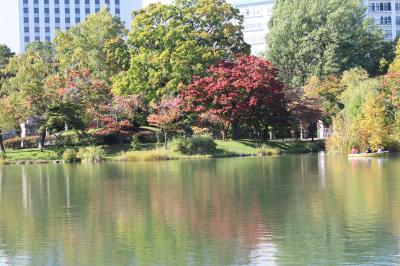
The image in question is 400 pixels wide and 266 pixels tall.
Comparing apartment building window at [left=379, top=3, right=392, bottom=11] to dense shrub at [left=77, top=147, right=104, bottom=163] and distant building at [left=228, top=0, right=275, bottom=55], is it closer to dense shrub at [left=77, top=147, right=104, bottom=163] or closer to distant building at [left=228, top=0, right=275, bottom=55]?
distant building at [left=228, top=0, right=275, bottom=55]

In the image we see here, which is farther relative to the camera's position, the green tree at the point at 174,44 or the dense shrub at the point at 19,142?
the dense shrub at the point at 19,142

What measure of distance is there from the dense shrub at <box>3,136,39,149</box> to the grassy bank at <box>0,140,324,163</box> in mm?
3386

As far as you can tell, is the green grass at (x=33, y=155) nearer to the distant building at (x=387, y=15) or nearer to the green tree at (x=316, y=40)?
the green tree at (x=316, y=40)

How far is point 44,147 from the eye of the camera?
5419 centimetres

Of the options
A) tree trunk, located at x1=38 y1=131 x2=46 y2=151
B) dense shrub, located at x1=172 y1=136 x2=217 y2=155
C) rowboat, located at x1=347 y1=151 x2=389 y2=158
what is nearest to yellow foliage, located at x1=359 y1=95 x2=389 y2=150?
rowboat, located at x1=347 y1=151 x2=389 y2=158

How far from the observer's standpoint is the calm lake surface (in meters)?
13.9

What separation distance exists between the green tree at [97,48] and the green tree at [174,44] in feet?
8.28

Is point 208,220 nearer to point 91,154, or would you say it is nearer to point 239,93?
point 91,154

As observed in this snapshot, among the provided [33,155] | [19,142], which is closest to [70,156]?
[33,155]

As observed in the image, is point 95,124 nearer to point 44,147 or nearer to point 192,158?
point 44,147

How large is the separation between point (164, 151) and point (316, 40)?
978 inches

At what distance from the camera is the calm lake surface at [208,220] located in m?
13.9

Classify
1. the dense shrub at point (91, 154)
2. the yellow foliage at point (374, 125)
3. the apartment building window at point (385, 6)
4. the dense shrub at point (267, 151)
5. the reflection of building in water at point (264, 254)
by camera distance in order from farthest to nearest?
the apartment building window at point (385, 6) → the dense shrub at point (267, 151) → the dense shrub at point (91, 154) → the yellow foliage at point (374, 125) → the reflection of building in water at point (264, 254)

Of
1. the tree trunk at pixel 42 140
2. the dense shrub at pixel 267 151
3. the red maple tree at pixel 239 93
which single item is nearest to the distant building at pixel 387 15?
the red maple tree at pixel 239 93
